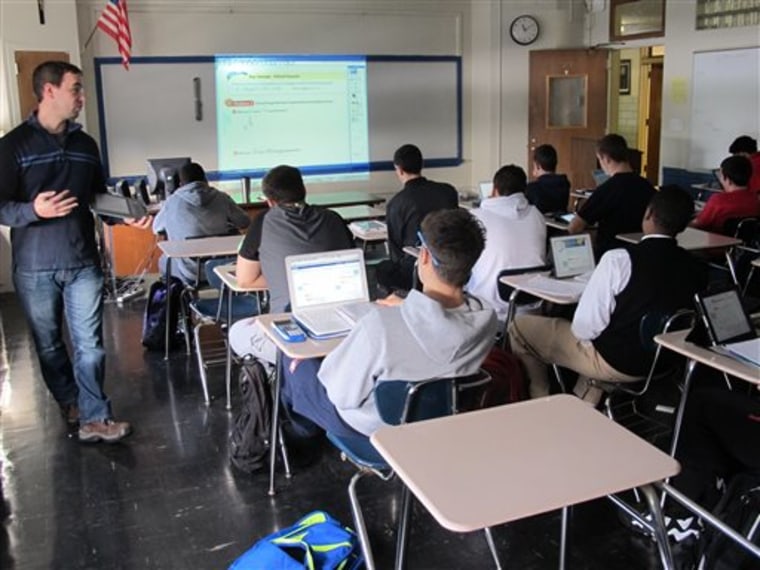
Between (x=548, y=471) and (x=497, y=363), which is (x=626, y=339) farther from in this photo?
(x=548, y=471)

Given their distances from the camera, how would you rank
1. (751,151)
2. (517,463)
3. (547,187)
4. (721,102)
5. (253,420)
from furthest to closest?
(721,102) → (751,151) → (547,187) → (253,420) → (517,463)

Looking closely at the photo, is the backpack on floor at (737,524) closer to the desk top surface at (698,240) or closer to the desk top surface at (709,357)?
the desk top surface at (709,357)

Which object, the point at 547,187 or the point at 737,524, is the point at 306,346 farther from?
the point at 547,187

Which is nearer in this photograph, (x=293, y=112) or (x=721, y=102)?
(x=721, y=102)

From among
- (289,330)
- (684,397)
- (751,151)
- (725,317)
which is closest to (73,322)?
(289,330)

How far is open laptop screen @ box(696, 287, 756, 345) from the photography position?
2.47m

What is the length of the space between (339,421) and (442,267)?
1.96 feet

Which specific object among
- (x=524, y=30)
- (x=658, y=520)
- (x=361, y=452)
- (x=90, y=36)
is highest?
(x=524, y=30)

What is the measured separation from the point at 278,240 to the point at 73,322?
37.8 inches

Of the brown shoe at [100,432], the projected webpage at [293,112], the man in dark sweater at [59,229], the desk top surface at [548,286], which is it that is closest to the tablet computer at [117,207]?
the man in dark sweater at [59,229]

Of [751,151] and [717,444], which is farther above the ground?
[751,151]

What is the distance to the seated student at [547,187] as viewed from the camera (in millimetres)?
5461

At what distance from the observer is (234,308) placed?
13.0 ft

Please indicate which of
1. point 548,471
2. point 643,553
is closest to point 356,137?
point 643,553
